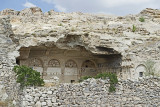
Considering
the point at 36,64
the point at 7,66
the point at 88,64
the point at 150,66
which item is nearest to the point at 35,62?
the point at 36,64

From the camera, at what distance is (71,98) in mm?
10109

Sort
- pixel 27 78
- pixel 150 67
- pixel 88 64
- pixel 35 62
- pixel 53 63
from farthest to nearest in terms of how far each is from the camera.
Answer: pixel 88 64, pixel 53 63, pixel 35 62, pixel 150 67, pixel 27 78

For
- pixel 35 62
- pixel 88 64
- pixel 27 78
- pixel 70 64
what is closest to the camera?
pixel 27 78

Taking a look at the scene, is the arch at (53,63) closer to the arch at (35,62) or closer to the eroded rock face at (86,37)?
the arch at (35,62)

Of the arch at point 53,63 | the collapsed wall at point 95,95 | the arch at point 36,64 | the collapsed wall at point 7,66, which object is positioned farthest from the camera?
the arch at point 53,63

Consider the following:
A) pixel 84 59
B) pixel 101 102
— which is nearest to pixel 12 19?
pixel 84 59

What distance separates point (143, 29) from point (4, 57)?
1391 centimetres

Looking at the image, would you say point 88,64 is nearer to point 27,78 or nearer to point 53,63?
point 53,63

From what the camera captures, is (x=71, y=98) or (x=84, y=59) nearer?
(x=71, y=98)

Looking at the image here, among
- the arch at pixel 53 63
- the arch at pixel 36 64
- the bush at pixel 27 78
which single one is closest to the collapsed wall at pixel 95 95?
the bush at pixel 27 78

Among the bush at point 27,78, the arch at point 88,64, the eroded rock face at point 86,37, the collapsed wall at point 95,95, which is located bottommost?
the collapsed wall at point 95,95

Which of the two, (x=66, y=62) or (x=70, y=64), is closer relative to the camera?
(x=66, y=62)

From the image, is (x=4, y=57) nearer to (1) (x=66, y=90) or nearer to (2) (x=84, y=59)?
(1) (x=66, y=90)

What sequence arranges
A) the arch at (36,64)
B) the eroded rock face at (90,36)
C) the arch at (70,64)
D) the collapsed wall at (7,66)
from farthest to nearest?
1. the arch at (70,64)
2. the arch at (36,64)
3. the eroded rock face at (90,36)
4. the collapsed wall at (7,66)
